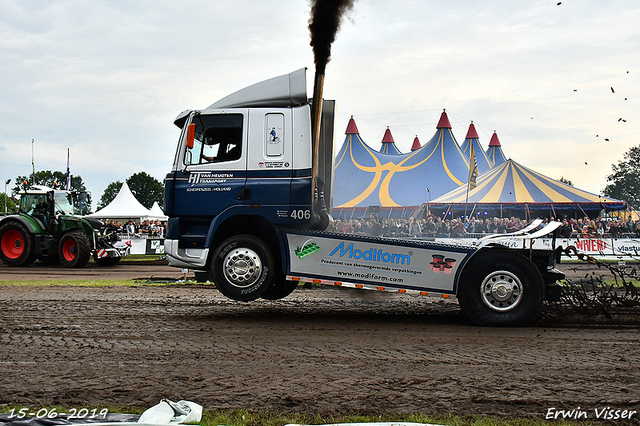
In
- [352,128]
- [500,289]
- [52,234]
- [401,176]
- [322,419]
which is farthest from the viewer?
[352,128]

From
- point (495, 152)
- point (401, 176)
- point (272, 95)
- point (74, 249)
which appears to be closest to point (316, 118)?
point (272, 95)

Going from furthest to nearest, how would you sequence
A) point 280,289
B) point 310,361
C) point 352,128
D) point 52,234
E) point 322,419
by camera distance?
1. point 352,128
2. point 52,234
3. point 280,289
4. point 310,361
5. point 322,419

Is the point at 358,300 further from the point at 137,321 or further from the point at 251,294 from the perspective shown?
the point at 137,321

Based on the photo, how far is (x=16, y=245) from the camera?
18.7m

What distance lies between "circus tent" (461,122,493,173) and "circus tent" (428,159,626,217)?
690 cm

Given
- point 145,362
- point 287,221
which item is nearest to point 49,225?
point 287,221

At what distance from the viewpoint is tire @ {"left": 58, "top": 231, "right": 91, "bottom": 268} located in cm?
1797

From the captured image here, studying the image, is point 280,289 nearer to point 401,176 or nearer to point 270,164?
point 270,164

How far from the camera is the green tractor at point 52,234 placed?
18250mm

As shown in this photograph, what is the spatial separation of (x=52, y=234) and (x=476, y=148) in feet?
78.3

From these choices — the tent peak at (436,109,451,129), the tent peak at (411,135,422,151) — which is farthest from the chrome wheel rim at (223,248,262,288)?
the tent peak at (411,135,422,151)

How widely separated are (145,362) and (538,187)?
22.2 metres

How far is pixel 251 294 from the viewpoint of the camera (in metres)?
7.30

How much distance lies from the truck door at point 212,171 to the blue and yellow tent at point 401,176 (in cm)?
2001
